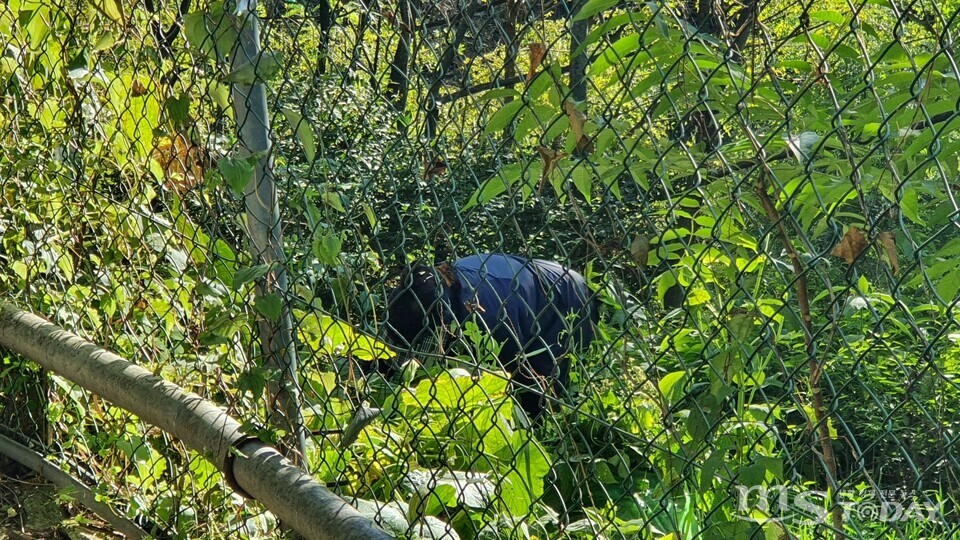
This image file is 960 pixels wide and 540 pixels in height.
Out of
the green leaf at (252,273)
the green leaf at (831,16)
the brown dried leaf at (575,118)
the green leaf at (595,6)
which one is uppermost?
the green leaf at (595,6)

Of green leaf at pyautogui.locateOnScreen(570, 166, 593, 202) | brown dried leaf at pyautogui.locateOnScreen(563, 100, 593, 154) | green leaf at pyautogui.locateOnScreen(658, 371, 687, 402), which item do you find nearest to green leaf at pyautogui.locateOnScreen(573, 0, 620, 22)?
brown dried leaf at pyautogui.locateOnScreen(563, 100, 593, 154)

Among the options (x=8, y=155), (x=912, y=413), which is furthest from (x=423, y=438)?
(x=912, y=413)

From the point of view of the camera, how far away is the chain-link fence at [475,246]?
1.31 meters

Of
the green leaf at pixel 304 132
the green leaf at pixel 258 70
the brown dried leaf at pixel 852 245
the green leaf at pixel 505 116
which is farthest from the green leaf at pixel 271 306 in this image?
the brown dried leaf at pixel 852 245

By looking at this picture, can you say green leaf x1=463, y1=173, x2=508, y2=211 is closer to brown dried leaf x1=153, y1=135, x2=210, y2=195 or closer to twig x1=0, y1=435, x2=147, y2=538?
brown dried leaf x1=153, y1=135, x2=210, y2=195

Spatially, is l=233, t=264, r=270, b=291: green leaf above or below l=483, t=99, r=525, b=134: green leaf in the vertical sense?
below

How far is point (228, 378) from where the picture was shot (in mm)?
2605

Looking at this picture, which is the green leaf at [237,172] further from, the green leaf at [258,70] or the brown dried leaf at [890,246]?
the brown dried leaf at [890,246]

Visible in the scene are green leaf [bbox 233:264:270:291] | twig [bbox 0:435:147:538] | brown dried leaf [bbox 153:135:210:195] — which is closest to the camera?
green leaf [bbox 233:264:270:291]

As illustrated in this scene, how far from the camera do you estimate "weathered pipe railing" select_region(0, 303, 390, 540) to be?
5.58 feet

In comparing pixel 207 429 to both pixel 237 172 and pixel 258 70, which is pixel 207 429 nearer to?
pixel 237 172

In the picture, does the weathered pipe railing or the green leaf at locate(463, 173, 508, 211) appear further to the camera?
the weathered pipe railing

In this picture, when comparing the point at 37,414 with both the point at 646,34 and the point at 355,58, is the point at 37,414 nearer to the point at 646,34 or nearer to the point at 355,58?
the point at 355,58

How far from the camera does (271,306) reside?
1772mm
